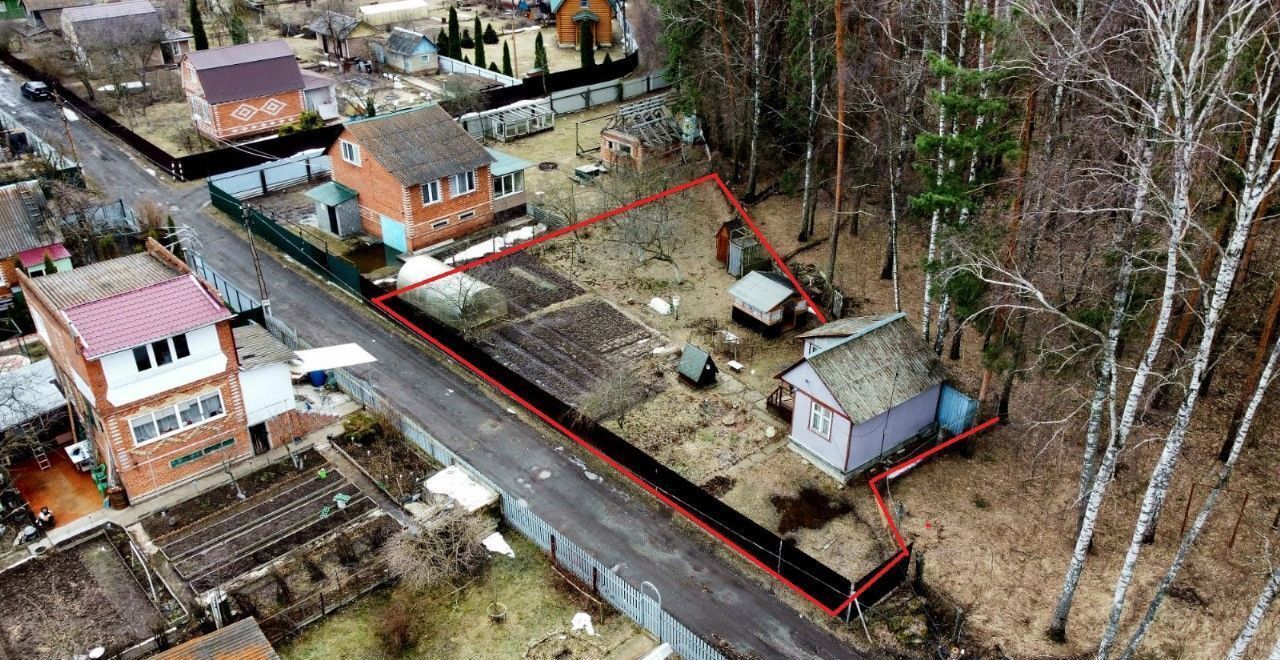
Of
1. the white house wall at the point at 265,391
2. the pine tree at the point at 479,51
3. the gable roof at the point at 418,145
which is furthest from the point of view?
the pine tree at the point at 479,51

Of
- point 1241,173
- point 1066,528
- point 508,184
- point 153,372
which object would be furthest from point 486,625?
point 508,184

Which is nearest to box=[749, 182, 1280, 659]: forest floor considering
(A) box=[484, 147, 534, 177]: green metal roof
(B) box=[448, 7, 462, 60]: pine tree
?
(A) box=[484, 147, 534, 177]: green metal roof

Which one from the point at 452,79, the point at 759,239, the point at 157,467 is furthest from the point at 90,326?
the point at 452,79

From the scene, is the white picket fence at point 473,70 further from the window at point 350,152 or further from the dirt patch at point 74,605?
the dirt patch at point 74,605

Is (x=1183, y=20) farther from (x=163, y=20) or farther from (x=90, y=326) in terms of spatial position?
(x=163, y=20)

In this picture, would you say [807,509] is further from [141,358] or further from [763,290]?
[141,358]

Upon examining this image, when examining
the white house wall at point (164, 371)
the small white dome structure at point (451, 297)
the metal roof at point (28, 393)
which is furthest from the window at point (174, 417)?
the small white dome structure at point (451, 297)

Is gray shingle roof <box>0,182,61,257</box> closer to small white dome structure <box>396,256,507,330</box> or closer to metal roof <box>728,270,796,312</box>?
small white dome structure <box>396,256,507,330</box>
